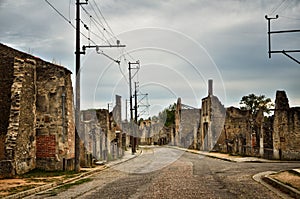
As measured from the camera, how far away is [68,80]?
26625 mm

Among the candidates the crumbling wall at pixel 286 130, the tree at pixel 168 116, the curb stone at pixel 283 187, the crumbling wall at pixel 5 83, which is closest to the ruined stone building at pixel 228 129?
the crumbling wall at pixel 286 130

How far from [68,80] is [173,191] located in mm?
13438

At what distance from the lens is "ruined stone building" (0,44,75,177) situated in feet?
72.7

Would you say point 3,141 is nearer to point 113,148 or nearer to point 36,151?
point 36,151

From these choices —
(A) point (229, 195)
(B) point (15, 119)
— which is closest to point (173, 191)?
(A) point (229, 195)

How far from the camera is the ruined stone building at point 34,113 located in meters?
22.1

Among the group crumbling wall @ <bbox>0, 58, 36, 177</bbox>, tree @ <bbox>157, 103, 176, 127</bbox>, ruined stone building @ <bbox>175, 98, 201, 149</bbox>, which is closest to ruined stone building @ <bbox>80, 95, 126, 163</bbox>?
crumbling wall @ <bbox>0, 58, 36, 177</bbox>

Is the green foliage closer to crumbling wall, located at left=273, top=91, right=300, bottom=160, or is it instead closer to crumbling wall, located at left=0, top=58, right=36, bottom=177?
crumbling wall, located at left=273, top=91, right=300, bottom=160

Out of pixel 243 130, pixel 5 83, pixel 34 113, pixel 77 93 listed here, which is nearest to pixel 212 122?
pixel 243 130

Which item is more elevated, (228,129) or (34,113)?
(34,113)

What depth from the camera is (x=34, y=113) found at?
2467 centimetres

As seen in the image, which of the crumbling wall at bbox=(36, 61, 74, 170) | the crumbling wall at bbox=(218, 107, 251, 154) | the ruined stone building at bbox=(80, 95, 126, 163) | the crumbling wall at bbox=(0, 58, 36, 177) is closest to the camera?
the crumbling wall at bbox=(0, 58, 36, 177)

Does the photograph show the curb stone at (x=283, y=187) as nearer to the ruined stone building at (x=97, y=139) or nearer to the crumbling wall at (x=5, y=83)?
the crumbling wall at (x=5, y=83)

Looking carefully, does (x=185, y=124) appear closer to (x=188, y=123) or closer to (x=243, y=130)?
(x=188, y=123)
